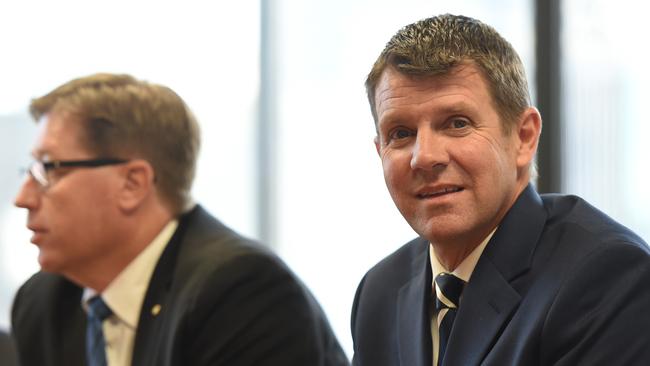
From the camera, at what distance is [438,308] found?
214 cm

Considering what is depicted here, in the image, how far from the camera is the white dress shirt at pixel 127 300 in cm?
287

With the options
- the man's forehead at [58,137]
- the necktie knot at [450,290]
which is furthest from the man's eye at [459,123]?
the man's forehead at [58,137]

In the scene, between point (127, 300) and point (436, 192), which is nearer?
point (436, 192)

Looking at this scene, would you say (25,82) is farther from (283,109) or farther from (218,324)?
(218,324)

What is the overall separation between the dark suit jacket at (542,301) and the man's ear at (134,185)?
96 centimetres

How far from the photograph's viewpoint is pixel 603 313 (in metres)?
1.82

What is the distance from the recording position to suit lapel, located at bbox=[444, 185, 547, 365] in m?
1.97

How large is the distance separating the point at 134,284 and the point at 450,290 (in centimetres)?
115

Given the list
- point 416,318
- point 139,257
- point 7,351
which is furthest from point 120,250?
point 416,318

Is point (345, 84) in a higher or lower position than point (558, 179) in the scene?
higher

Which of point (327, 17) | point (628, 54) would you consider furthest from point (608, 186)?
point (327, 17)

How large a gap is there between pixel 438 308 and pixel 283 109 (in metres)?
3.19

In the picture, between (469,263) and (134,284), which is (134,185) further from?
(469,263)

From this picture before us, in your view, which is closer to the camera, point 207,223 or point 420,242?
point 420,242
